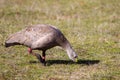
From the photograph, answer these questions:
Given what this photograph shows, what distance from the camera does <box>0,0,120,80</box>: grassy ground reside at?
9.81m

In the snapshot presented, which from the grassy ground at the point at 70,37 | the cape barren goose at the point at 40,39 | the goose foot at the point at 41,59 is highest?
the cape barren goose at the point at 40,39

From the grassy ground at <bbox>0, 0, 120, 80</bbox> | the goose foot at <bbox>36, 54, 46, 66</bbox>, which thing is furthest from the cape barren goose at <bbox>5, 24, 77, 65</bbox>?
the grassy ground at <bbox>0, 0, 120, 80</bbox>

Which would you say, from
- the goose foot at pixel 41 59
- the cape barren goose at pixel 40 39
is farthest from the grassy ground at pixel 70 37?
the cape barren goose at pixel 40 39

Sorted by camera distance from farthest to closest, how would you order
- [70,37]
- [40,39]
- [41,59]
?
[70,37], [41,59], [40,39]

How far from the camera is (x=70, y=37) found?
532 inches

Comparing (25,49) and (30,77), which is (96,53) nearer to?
(25,49)

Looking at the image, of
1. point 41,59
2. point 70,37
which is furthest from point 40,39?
point 70,37

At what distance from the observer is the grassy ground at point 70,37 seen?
9.81 m

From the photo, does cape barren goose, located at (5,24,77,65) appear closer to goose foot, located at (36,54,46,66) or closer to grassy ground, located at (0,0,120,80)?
goose foot, located at (36,54,46,66)

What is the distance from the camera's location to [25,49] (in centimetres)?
1191

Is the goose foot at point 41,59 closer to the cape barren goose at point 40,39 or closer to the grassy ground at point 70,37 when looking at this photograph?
the cape barren goose at point 40,39

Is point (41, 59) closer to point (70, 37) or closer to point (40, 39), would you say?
point (40, 39)

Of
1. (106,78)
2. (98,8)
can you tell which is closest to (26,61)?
(106,78)

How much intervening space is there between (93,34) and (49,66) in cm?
422
